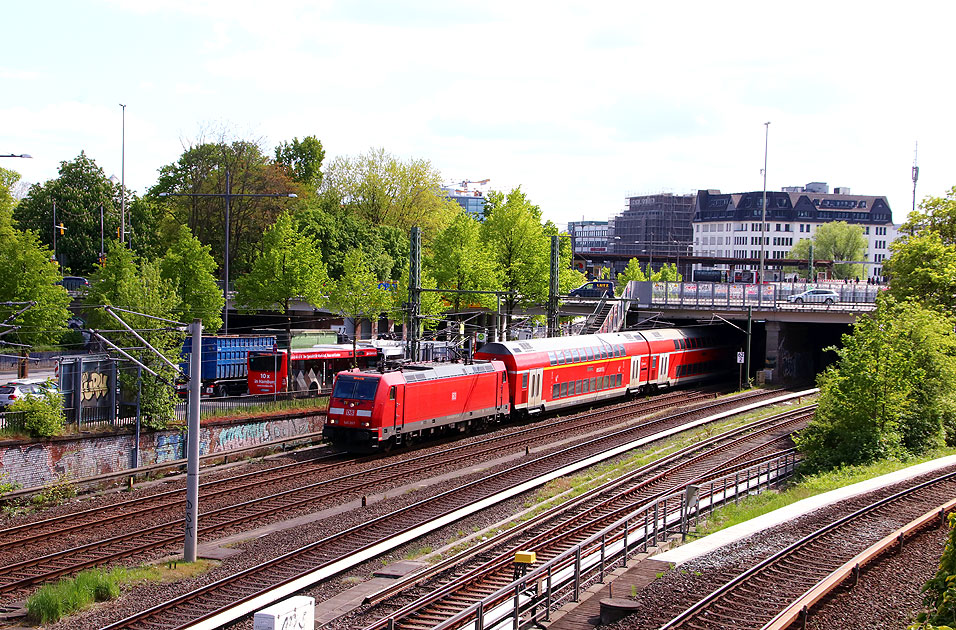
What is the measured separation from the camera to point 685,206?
630 ft

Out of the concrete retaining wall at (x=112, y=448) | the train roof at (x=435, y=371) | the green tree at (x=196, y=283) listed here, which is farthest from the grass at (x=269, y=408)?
the green tree at (x=196, y=283)

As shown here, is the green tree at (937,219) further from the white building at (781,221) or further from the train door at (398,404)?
the white building at (781,221)

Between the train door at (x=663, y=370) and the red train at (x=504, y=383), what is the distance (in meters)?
0.06

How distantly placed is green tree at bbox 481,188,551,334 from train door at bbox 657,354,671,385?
9.90 m

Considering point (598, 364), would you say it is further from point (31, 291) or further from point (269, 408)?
point (31, 291)

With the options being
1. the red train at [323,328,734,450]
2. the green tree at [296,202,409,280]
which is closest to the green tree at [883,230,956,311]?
the red train at [323,328,734,450]

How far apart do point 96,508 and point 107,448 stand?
543 cm

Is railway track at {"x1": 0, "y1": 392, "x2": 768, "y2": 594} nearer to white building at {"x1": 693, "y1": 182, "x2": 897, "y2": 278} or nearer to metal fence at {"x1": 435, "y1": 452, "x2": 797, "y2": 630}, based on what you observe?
metal fence at {"x1": 435, "y1": 452, "x2": 797, "y2": 630}

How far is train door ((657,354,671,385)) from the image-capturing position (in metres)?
52.8

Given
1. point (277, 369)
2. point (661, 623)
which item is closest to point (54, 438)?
point (277, 369)

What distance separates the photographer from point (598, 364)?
45875mm

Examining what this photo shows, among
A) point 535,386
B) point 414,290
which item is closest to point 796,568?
point 535,386

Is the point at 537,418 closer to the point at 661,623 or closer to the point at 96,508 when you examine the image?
the point at 96,508

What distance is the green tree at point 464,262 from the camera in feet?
181
